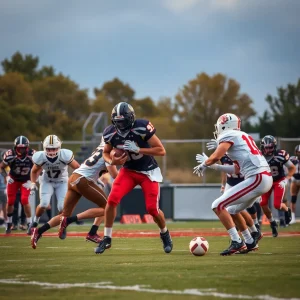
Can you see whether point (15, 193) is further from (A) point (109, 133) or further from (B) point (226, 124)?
(B) point (226, 124)

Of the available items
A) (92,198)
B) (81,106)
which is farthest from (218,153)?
(81,106)

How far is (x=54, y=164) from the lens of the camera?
16.8 meters

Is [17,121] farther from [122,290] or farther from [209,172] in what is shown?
[122,290]

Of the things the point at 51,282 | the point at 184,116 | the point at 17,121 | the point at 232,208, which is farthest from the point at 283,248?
the point at 184,116

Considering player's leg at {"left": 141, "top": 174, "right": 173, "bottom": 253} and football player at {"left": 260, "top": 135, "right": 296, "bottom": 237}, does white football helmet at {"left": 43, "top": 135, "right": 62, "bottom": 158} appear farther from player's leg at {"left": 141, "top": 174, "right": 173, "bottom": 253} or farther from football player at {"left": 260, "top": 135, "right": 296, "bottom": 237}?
player's leg at {"left": 141, "top": 174, "right": 173, "bottom": 253}

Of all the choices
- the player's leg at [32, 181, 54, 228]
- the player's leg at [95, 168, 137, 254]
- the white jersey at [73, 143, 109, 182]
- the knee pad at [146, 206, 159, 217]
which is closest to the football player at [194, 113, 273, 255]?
the knee pad at [146, 206, 159, 217]

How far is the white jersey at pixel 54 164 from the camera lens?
54.2ft

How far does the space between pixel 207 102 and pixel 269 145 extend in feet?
162

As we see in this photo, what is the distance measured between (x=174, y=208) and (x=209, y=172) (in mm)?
3083

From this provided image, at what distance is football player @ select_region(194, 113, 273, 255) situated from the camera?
11656 millimetres

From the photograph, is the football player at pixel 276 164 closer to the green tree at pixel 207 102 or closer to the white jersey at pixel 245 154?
the white jersey at pixel 245 154

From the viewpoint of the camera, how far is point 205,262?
411 inches

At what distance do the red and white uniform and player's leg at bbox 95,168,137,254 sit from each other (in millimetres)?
1300

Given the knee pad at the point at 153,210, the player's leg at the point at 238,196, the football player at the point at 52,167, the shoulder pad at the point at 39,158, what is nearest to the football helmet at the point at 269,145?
the football player at the point at 52,167
